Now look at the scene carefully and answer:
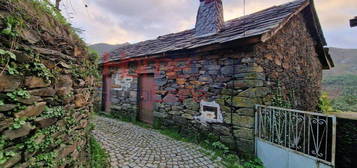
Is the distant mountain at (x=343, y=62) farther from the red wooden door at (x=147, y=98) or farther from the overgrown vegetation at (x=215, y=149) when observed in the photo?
the red wooden door at (x=147, y=98)

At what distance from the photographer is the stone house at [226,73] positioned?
3.37m

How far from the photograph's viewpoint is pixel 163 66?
5.08 meters

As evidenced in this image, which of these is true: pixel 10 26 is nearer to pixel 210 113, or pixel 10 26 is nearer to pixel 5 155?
pixel 5 155

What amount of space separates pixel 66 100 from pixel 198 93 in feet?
10.1

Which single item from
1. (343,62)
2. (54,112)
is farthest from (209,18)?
(343,62)

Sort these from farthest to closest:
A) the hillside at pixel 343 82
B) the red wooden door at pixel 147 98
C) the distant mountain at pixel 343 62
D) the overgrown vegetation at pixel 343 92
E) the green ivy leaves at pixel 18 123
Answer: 1. the distant mountain at pixel 343 62
2. the hillside at pixel 343 82
3. the overgrown vegetation at pixel 343 92
4. the red wooden door at pixel 147 98
5. the green ivy leaves at pixel 18 123

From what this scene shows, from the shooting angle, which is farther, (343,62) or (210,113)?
(343,62)

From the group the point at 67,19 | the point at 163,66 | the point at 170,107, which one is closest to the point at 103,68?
the point at 163,66

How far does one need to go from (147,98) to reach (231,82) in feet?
10.8

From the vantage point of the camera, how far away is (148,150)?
3398 millimetres

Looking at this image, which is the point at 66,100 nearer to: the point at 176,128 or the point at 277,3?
the point at 176,128

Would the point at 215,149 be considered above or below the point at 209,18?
below

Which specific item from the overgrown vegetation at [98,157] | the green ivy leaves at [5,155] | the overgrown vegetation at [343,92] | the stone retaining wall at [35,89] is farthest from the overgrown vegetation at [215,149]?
the overgrown vegetation at [343,92]

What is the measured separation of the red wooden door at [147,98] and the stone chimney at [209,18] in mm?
2426
